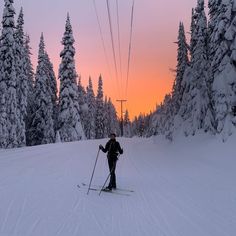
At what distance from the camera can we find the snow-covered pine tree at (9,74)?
134ft

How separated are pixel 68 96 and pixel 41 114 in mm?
5670

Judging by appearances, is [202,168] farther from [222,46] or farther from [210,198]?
[222,46]

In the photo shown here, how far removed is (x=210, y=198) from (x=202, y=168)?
7852 millimetres

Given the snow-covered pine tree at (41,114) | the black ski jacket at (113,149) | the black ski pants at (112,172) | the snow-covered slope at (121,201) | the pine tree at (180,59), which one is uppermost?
the pine tree at (180,59)

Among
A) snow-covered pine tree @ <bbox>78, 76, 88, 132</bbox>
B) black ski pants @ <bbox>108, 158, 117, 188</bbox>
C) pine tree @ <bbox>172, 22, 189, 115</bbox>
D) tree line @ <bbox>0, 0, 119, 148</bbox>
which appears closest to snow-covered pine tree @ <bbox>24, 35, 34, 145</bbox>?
tree line @ <bbox>0, 0, 119, 148</bbox>

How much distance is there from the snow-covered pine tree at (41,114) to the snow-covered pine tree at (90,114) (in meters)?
31.4

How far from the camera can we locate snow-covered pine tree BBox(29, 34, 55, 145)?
5269 cm

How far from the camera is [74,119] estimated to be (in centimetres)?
4891

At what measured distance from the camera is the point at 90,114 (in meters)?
87.5

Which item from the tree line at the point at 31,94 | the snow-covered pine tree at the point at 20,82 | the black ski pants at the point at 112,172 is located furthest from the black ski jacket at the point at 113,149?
the snow-covered pine tree at the point at 20,82

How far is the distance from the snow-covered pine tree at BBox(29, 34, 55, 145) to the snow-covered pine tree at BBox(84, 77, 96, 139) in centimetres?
3142

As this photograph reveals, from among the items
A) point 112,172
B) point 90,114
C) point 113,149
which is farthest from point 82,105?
point 112,172

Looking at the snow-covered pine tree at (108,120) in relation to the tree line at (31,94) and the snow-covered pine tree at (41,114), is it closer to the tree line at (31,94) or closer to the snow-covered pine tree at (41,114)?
the tree line at (31,94)

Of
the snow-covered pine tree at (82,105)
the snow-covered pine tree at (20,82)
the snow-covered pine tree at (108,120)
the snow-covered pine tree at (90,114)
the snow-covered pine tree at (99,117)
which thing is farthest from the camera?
the snow-covered pine tree at (108,120)
